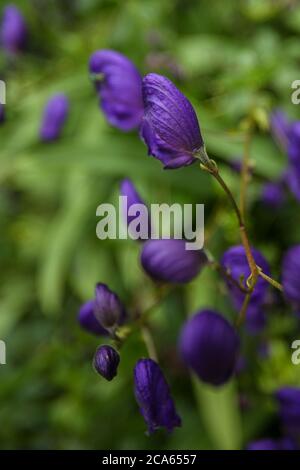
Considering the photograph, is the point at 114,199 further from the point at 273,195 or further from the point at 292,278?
the point at 292,278

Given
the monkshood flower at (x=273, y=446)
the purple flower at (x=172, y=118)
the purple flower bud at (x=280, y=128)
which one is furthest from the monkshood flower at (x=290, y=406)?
the purple flower bud at (x=280, y=128)

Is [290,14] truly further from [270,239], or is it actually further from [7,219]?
[7,219]

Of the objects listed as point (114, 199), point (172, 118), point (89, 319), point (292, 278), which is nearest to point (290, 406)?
point (292, 278)

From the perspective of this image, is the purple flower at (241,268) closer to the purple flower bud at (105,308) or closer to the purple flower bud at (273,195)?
the purple flower bud at (105,308)

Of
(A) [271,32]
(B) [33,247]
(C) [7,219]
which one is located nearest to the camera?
(A) [271,32]

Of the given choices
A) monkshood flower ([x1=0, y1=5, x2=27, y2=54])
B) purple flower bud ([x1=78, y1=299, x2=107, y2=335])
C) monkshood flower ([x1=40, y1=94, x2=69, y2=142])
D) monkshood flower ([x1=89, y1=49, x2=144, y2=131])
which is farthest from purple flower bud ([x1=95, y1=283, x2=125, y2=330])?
monkshood flower ([x1=0, y1=5, x2=27, y2=54])

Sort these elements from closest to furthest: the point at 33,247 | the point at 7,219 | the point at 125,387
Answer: the point at 125,387 → the point at 33,247 → the point at 7,219

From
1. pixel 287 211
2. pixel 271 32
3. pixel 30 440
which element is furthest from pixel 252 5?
pixel 30 440
